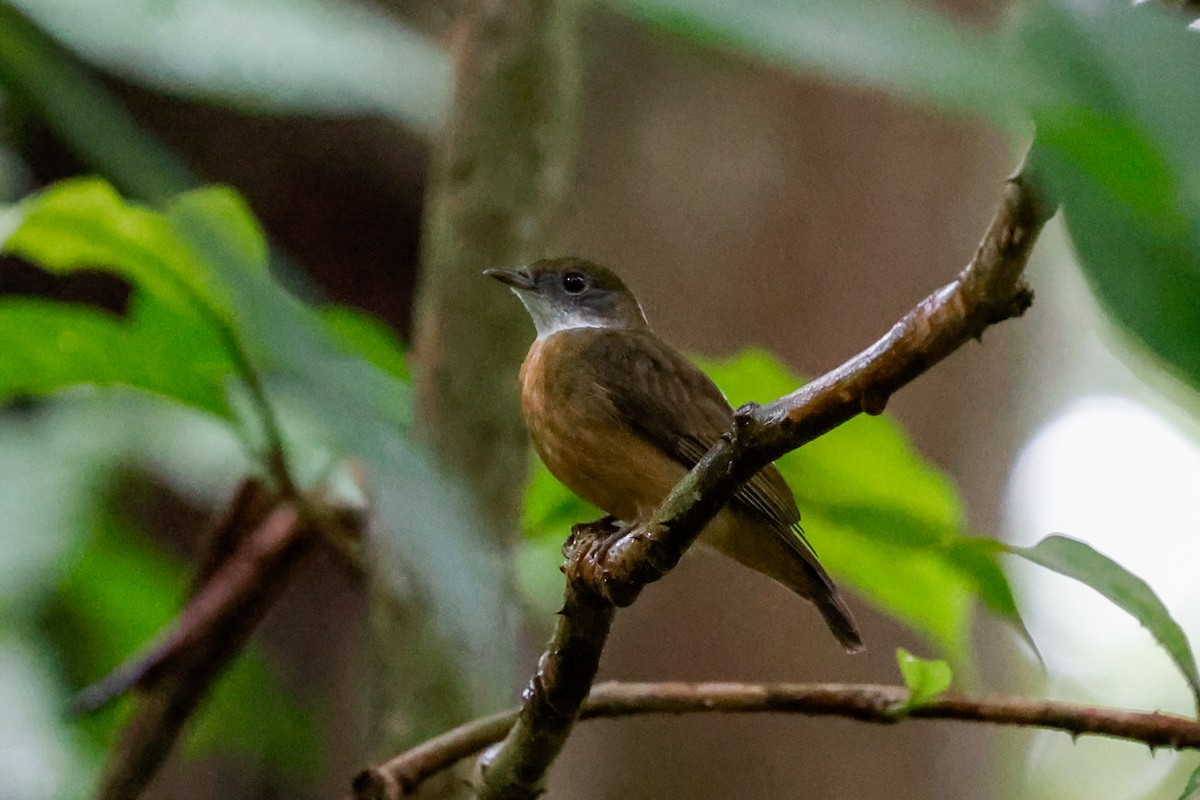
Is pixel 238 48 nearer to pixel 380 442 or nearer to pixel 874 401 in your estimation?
pixel 380 442

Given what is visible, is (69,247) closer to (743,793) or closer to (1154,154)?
(1154,154)

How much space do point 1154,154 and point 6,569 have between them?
2189mm

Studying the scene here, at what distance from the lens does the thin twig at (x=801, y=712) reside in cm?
129

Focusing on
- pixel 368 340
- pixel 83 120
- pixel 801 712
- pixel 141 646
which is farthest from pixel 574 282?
pixel 801 712

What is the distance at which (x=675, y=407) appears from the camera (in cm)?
216

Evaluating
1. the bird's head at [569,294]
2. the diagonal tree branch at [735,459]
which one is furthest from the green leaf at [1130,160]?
the bird's head at [569,294]

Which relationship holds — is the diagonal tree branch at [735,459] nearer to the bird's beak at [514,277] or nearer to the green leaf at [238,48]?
the bird's beak at [514,277]

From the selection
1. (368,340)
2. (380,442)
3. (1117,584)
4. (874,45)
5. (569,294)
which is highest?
(874,45)

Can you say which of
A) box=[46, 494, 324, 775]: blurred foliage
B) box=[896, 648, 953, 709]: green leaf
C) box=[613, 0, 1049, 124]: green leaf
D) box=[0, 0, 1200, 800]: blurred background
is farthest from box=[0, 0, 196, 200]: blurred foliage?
box=[613, 0, 1049, 124]: green leaf

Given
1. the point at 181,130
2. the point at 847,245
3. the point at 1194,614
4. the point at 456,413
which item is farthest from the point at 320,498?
the point at 1194,614

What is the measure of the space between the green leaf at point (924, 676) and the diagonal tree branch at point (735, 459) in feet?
1.12

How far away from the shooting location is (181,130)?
4832 millimetres

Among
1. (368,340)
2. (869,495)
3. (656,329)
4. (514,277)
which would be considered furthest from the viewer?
(656,329)

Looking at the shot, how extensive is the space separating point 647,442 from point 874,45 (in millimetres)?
1664
